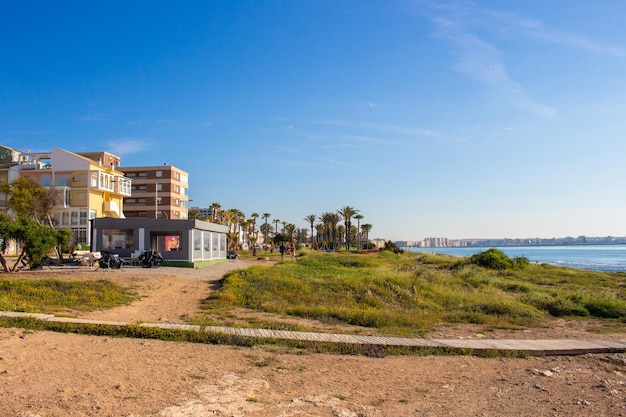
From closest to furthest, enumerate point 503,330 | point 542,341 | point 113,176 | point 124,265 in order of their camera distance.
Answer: point 542,341 < point 503,330 < point 124,265 < point 113,176

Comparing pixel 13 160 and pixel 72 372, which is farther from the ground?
pixel 13 160

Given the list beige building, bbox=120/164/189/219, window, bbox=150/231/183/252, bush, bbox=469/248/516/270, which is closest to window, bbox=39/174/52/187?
beige building, bbox=120/164/189/219

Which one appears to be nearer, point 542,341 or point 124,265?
point 542,341

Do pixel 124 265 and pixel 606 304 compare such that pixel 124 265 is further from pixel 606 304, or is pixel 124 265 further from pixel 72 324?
pixel 606 304

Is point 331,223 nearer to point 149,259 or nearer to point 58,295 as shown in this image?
point 149,259

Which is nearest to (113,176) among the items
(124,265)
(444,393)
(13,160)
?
(13,160)

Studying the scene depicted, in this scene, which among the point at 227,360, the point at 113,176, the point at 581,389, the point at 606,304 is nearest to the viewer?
the point at 581,389

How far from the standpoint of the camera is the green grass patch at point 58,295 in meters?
13.6

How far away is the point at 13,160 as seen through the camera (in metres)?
70.1

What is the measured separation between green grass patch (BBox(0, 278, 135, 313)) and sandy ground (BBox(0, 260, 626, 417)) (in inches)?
158

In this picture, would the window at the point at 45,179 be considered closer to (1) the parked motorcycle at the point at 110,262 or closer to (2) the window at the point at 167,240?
(2) the window at the point at 167,240

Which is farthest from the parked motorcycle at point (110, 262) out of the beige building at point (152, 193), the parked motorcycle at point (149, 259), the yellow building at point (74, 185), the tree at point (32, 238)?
the beige building at point (152, 193)

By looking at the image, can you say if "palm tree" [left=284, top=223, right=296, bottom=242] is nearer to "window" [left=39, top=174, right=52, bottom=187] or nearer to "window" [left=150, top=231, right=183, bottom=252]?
"window" [left=39, top=174, right=52, bottom=187]

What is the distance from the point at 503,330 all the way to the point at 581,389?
6228 millimetres
